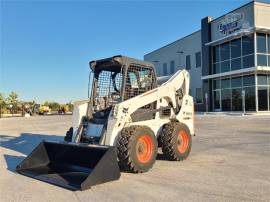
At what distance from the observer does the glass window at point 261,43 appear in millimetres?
30500

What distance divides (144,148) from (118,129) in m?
0.69

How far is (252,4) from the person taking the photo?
100ft

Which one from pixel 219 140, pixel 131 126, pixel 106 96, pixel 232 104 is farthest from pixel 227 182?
pixel 232 104

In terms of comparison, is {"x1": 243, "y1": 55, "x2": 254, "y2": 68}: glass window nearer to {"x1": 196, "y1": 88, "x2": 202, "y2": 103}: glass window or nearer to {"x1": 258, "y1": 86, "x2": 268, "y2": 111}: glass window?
{"x1": 258, "y1": 86, "x2": 268, "y2": 111}: glass window

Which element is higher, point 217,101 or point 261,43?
point 261,43

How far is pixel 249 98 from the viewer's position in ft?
101

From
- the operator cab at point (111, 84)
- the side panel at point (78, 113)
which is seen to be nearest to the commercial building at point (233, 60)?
the operator cab at point (111, 84)

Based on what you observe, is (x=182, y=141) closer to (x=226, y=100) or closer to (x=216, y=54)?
(x=226, y=100)

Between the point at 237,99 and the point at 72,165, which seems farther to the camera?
the point at 237,99

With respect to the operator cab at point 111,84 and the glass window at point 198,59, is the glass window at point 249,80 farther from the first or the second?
the operator cab at point 111,84

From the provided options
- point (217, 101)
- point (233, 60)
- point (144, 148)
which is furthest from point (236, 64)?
point (144, 148)

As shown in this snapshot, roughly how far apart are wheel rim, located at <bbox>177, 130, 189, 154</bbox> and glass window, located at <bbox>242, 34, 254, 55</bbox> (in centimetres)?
2297

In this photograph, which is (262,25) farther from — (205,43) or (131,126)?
(131,126)

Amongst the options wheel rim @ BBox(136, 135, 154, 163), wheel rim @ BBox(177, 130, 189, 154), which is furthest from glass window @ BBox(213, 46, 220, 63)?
wheel rim @ BBox(136, 135, 154, 163)
